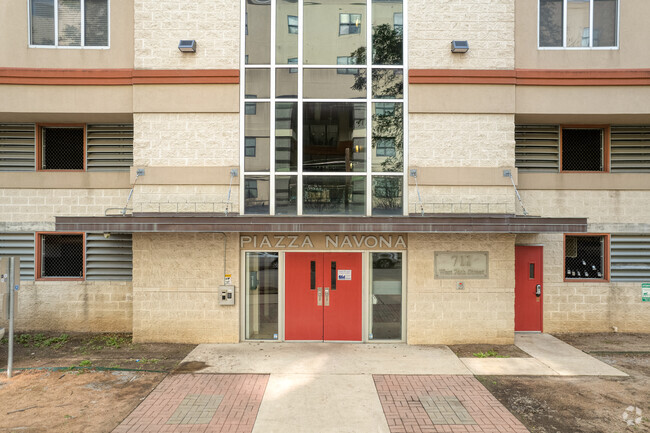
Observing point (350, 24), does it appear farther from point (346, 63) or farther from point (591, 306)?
point (591, 306)

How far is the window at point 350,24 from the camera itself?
903cm

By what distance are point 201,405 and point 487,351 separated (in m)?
6.19

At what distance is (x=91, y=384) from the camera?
22.7ft

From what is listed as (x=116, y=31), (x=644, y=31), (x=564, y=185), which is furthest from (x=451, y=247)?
(x=116, y=31)

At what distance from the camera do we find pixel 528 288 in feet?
33.5

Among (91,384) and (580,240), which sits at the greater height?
(580,240)

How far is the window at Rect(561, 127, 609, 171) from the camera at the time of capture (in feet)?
34.2

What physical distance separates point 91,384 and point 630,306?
12993 millimetres

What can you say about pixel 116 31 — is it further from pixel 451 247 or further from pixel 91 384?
pixel 451 247

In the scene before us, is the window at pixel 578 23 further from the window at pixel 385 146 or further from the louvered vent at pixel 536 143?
the window at pixel 385 146

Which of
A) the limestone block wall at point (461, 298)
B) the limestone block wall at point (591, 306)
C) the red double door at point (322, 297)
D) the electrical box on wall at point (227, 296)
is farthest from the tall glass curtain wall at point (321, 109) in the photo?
the limestone block wall at point (591, 306)

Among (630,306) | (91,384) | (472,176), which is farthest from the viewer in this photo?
(630,306)

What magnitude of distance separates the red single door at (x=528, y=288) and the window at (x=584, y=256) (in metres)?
0.90

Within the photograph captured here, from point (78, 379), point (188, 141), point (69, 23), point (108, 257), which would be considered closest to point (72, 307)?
point (108, 257)
